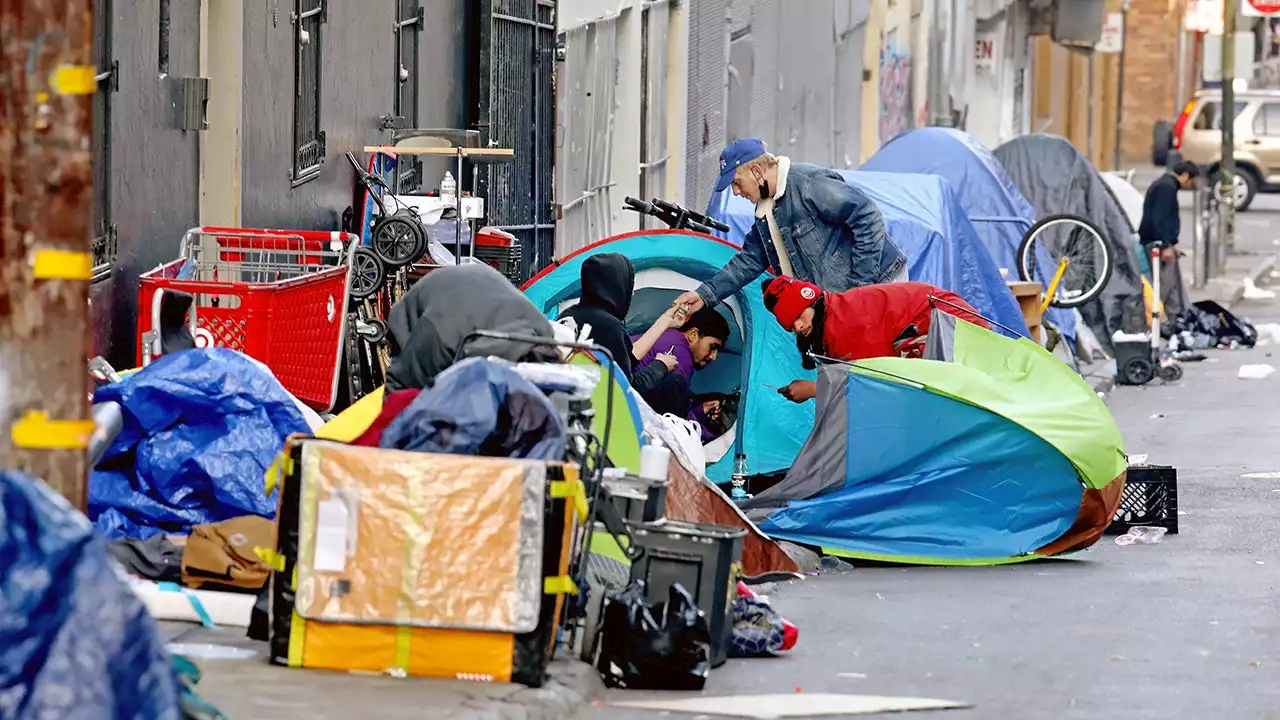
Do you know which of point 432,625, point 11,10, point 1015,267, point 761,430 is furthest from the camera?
point 1015,267

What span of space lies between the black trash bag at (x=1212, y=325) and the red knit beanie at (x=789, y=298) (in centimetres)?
1146

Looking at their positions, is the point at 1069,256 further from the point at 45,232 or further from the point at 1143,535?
the point at 45,232

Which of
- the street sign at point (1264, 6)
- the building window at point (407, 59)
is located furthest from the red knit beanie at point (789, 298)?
the street sign at point (1264, 6)

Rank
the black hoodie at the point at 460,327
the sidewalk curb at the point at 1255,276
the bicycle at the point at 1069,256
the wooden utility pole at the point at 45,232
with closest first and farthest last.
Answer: the wooden utility pole at the point at 45,232 → the black hoodie at the point at 460,327 → the bicycle at the point at 1069,256 → the sidewalk curb at the point at 1255,276

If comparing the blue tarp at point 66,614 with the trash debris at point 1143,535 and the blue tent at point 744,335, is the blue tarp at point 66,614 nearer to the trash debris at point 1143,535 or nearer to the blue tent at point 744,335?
the trash debris at point 1143,535

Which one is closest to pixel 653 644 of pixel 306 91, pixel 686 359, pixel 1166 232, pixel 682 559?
pixel 682 559

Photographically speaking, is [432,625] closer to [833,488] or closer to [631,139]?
[833,488]

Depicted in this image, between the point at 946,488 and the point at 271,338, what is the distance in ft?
9.72

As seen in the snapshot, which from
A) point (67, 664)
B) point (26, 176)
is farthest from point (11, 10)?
point (67, 664)

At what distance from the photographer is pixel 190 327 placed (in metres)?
8.76

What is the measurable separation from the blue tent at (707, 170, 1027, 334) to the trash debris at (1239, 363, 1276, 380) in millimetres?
4303

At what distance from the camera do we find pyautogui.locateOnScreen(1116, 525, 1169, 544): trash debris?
35.7ft

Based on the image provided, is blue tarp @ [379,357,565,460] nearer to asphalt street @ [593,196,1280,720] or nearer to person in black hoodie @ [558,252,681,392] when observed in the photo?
asphalt street @ [593,196,1280,720]

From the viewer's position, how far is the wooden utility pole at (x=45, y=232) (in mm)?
4906
